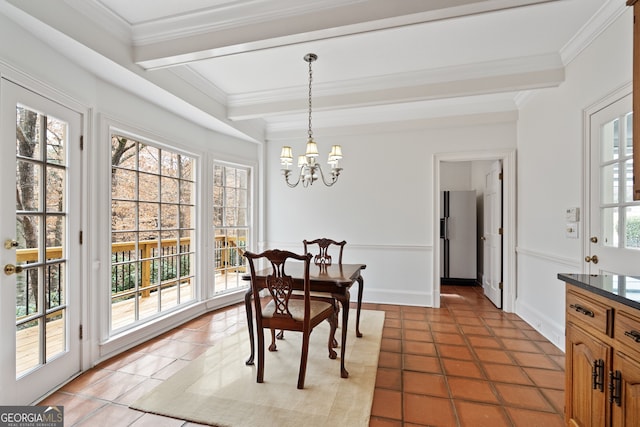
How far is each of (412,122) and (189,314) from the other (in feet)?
12.5

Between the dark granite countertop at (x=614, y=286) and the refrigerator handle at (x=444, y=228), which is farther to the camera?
the refrigerator handle at (x=444, y=228)

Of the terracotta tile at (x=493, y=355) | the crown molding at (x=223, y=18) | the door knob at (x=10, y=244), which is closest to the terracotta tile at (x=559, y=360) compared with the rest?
the terracotta tile at (x=493, y=355)

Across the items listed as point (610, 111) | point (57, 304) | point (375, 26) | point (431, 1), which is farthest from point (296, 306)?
point (610, 111)

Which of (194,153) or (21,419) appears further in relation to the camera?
(194,153)

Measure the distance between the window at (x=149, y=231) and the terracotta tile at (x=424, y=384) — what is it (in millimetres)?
2570

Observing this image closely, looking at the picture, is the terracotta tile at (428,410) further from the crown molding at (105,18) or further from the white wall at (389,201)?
the crown molding at (105,18)

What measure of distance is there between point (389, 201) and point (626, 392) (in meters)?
3.28

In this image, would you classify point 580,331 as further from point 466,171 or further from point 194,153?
point 466,171

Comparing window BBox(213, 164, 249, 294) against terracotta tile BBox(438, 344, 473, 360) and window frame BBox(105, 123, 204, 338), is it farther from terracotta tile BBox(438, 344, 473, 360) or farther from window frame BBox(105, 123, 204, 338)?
terracotta tile BBox(438, 344, 473, 360)

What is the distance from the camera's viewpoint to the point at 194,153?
147 inches

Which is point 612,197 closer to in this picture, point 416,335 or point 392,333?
point 416,335

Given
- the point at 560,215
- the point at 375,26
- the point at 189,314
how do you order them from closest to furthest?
the point at 375,26 → the point at 560,215 → the point at 189,314

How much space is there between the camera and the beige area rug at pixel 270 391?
1.84m

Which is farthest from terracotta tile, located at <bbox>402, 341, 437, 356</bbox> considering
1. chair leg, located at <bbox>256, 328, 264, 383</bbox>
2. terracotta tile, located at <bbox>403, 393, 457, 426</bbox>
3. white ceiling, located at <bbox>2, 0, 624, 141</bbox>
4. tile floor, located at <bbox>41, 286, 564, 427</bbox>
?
white ceiling, located at <bbox>2, 0, 624, 141</bbox>
